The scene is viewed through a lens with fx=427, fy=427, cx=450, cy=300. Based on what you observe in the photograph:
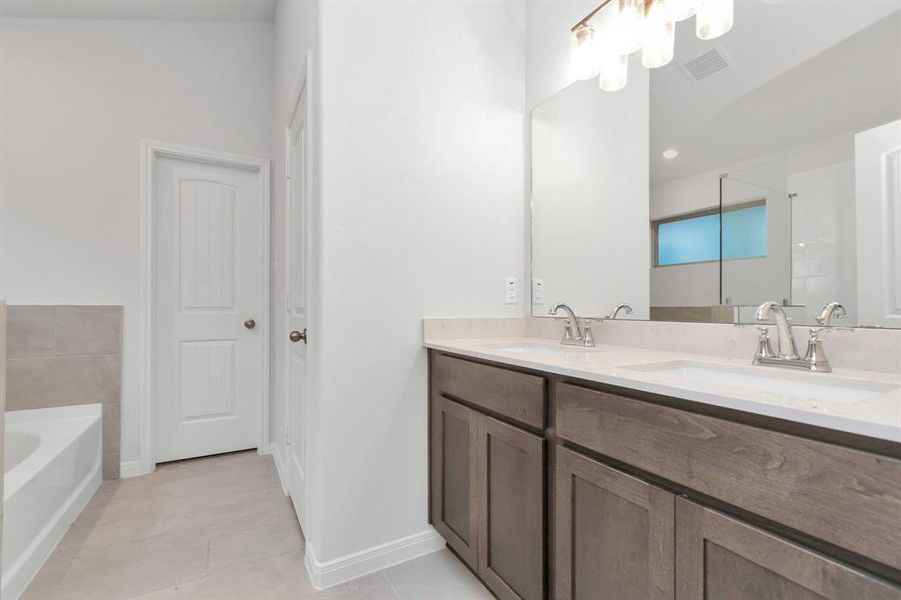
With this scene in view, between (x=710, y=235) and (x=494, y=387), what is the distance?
2.83 feet

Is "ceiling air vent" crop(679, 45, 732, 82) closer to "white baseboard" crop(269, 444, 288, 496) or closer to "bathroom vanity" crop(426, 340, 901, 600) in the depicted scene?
"bathroom vanity" crop(426, 340, 901, 600)

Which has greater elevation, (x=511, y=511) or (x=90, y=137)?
(x=90, y=137)

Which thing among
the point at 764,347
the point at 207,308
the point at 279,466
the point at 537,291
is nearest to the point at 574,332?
the point at 537,291

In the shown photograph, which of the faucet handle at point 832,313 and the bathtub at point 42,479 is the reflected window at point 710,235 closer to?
the faucet handle at point 832,313

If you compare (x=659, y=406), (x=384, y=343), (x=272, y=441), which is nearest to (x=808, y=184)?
(x=659, y=406)

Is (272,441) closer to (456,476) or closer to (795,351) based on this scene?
(456,476)

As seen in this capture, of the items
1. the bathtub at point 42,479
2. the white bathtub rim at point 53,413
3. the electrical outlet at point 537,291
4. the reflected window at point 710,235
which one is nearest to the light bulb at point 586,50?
the reflected window at point 710,235

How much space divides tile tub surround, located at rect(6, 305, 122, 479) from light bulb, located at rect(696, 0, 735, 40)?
3.04 metres

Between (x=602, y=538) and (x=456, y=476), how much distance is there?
667 mm

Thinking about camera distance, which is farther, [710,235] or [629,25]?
[629,25]

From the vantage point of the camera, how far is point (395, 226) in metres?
1.67

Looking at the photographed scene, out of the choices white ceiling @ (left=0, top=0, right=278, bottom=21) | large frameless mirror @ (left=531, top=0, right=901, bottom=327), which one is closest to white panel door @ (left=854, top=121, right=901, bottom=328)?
large frameless mirror @ (left=531, top=0, right=901, bottom=327)

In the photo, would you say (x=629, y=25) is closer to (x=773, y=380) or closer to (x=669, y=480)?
(x=773, y=380)

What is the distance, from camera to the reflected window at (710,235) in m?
1.27
